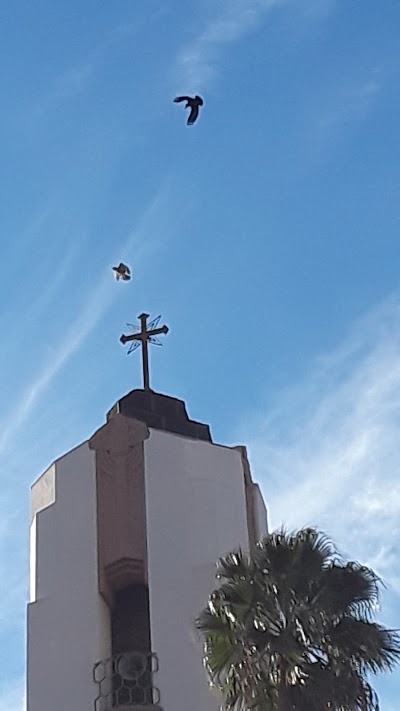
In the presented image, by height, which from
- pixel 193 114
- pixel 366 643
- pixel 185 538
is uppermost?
pixel 193 114

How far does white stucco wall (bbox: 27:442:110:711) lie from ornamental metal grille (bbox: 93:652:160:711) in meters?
0.16

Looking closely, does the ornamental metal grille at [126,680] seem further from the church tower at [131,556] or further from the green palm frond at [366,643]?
the green palm frond at [366,643]

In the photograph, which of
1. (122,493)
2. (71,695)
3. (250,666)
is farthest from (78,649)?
(250,666)

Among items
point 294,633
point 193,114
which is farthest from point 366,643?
point 193,114

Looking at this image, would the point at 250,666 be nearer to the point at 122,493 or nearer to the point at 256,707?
the point at 256,707

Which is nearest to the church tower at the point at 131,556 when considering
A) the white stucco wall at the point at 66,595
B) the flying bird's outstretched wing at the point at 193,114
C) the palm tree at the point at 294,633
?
the white stucco wall at the point at 66,595

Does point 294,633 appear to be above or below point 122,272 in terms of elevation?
below

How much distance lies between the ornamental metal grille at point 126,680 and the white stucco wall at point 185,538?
0.22 m

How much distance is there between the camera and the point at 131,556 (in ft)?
89.7

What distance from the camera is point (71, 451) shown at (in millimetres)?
28812

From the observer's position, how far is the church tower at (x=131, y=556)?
26.2 m

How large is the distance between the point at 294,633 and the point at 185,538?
5.32 meters

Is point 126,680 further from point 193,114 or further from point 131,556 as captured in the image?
point 193,114

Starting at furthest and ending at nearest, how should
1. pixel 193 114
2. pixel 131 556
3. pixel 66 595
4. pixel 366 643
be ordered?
pixel 131 556 < pixel 66 595 < pixel 193 114 < pixel 366 643
